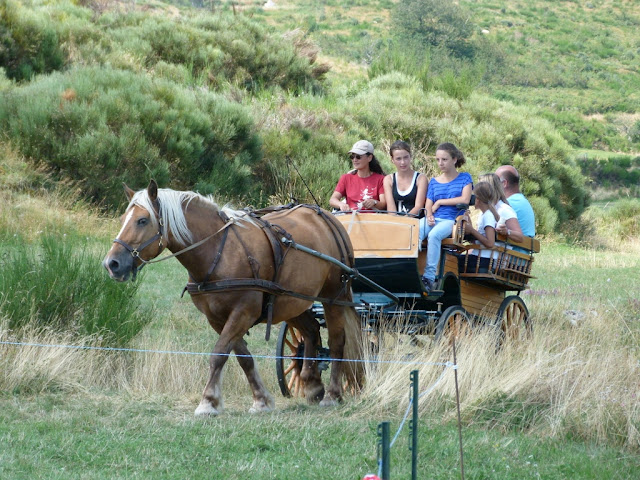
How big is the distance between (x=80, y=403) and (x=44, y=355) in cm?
84

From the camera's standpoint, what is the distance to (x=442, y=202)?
7.93 meters

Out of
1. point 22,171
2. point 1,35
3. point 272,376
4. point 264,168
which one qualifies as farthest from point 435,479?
point 1,35

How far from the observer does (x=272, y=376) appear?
8469 mm

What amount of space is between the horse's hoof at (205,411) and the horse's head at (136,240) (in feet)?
3.43

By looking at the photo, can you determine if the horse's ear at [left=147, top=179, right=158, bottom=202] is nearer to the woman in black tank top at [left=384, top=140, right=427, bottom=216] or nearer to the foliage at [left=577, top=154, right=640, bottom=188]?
the woman in black tank top at [left=384, top=140, right=427, bottom=216]

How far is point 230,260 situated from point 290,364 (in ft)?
7.23

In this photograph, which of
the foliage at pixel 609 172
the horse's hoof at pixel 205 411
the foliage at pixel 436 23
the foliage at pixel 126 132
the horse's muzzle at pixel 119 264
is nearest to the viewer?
the horse's muzzle at pixel 119 264

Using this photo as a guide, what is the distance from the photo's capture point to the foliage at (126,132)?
15352 mm

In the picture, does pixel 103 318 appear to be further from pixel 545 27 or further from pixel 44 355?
pixel 545 27

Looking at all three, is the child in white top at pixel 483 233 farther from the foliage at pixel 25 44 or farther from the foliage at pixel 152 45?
the foliage at pixel 152 45

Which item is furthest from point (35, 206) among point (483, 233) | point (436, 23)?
point (436, 23)

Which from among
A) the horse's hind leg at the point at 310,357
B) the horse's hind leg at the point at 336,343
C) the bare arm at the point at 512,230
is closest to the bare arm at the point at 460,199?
the bare arm at the point at 512,230

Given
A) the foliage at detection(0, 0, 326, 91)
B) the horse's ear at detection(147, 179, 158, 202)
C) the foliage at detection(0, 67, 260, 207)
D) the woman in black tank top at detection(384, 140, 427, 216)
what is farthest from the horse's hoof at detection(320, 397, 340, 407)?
the foliage at detection(0, 0, 326, 91)

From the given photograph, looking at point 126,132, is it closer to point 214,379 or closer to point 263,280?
point 263,280
